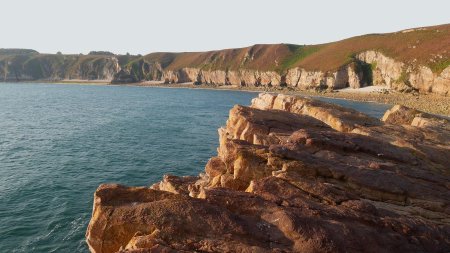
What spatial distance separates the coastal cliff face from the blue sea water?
14731mm

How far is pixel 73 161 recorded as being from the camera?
170ft

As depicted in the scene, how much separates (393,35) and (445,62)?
64.2m

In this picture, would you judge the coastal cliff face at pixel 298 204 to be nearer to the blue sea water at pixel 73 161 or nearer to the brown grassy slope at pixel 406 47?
the blue sea water at pixel 73 161

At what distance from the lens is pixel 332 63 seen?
183000 millimetres

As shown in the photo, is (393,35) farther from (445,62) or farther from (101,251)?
(101,251)

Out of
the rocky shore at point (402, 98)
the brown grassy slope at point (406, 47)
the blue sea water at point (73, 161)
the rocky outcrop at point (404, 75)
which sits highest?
the brown grassy slope at point (406, 47)

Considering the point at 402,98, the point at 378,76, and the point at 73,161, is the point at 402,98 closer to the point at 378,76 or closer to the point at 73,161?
the point at 378,76

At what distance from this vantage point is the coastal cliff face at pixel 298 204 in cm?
1489

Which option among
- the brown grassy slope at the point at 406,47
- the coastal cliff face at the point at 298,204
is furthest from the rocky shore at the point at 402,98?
the coastal cliff face at the point at 298,204

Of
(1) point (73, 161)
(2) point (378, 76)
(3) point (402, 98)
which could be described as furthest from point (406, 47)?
(1) point (73, 161)

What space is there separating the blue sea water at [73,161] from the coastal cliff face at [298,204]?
48.3 feet

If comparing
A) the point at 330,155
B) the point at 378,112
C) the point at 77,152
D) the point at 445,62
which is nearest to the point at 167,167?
the point at 77,152

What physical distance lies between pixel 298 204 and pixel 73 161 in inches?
1739

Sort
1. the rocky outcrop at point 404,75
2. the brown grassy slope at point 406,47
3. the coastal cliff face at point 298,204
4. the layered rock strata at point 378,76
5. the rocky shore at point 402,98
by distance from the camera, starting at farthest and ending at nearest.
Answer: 1. the brown grassy slope at point 406,47
2. the layered rock strata at point 378,76
3. the rocky outcrop at point 404,75
4. the rocky shore at point 402,98
5. the coastal cliff face at point 298,204
